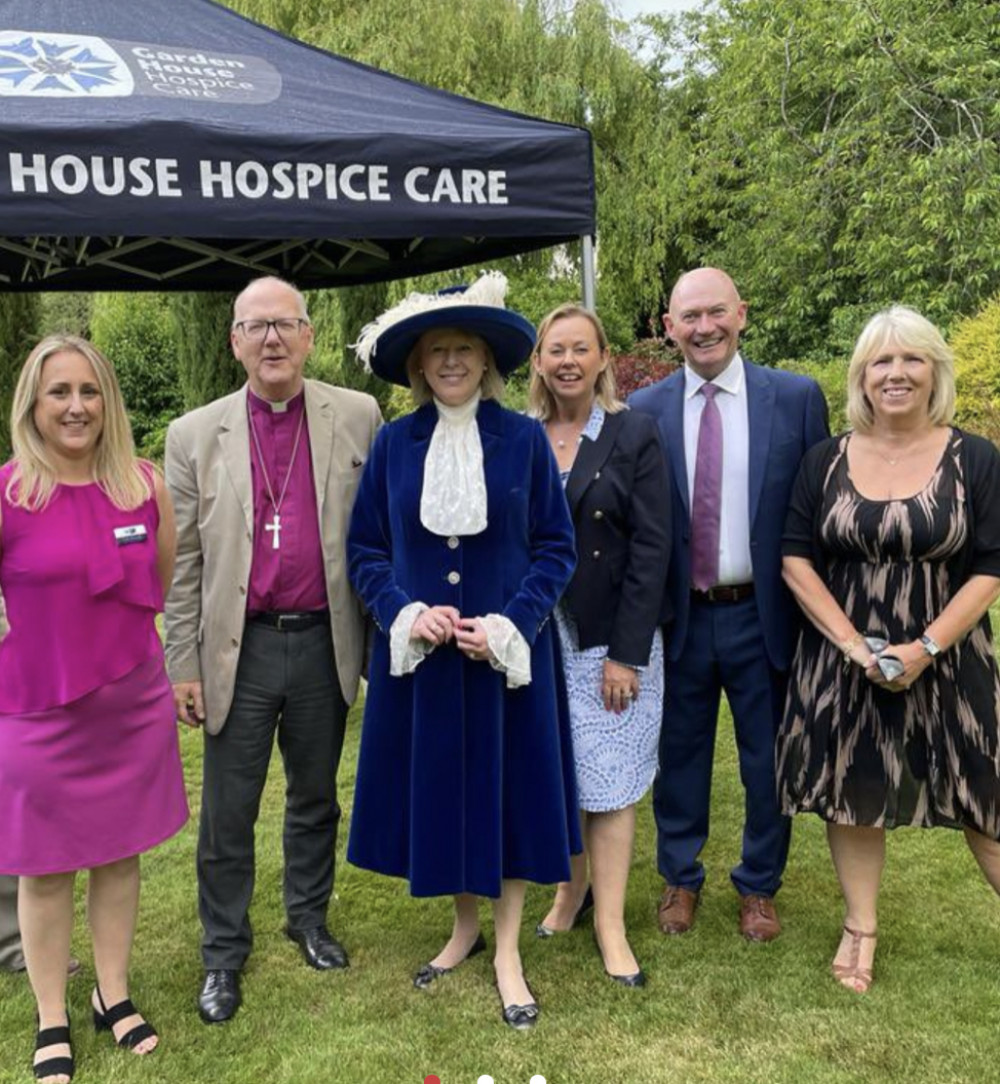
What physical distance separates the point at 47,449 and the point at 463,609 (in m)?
1.19

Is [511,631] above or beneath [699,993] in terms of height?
above

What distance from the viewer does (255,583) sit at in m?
3.09

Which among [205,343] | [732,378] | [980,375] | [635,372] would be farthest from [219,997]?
[980,375]

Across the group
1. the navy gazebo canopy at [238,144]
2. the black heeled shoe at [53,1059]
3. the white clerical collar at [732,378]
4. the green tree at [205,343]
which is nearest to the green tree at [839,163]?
the green tree at [205,343]

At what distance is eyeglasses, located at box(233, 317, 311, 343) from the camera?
9.86ft

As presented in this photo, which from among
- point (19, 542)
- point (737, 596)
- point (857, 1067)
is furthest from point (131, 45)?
point (857, 1067)

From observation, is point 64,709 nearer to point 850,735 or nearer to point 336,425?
point 336,425

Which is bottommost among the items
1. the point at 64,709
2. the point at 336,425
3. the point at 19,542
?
the point at 64,709

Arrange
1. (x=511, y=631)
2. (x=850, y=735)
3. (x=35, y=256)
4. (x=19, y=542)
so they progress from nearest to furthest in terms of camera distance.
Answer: (x=19, y=542) < (x=511, y=631) < (x=850, y=735) < (x=35, y=256)

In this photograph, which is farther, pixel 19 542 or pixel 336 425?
pixel 336 425

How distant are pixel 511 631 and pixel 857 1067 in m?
1.48

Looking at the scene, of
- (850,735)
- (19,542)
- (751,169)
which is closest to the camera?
(19,542)

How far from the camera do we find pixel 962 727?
2.97m

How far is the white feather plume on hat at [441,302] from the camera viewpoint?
2.88 meters
